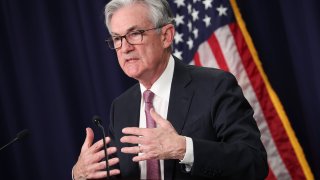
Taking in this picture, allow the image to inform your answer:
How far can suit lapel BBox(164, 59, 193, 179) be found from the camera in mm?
1951

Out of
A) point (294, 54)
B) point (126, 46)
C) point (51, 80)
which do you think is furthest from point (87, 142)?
point (51, 80)

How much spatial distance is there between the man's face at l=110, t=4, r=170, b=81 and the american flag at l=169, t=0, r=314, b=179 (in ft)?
3.35

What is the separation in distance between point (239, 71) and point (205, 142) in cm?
136

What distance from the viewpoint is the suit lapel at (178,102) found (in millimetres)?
1951

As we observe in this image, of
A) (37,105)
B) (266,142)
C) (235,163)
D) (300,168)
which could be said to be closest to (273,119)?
(266,142)

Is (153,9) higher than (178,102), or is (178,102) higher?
(153,9)

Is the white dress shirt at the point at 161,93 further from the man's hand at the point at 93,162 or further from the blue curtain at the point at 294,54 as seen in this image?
the blue curtain at the point at 294,54

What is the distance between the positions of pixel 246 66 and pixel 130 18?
3.94 ft

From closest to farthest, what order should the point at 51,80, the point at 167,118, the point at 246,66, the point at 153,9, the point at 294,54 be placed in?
1. the point at 167,118
2. the point at 153,9
3. the point at 246,66
4. the point at 294,54
5. the point at 51,80

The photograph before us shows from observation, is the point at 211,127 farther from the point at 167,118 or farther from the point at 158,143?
the point at 158,143

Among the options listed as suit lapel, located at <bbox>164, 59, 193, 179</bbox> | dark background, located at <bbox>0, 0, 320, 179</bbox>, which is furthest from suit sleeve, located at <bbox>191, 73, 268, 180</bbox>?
dark background, located at <bbox>0, 0, 320, 179</bbox>

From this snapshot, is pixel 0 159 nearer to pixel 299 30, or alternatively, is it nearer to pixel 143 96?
pixel 143 96

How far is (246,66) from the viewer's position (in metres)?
3.03

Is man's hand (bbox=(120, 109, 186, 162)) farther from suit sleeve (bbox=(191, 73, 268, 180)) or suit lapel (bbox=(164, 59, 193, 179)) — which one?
suit lapel (bbox=(164, 59, 193, 179))
